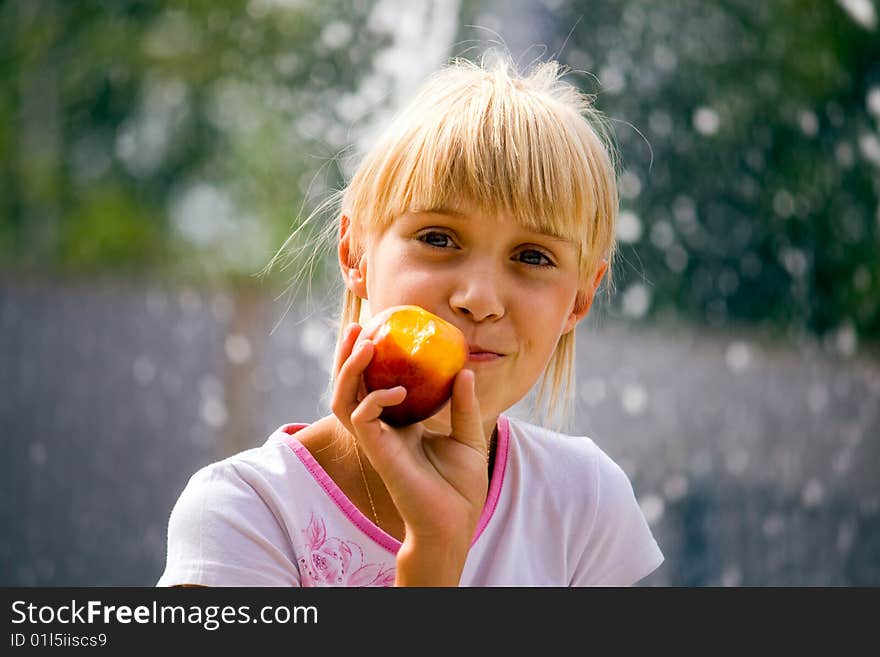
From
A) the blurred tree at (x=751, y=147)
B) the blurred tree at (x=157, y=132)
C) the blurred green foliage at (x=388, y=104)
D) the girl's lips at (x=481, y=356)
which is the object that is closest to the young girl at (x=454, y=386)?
the girl's lips at (x=481, y=356)

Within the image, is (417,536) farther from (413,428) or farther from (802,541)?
(802,541)

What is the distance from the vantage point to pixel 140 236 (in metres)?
3.21

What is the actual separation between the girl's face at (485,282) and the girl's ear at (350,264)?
Answer: 5cm

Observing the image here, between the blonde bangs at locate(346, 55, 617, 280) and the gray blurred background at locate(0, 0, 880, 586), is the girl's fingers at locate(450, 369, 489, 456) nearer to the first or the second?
the blonde bangs at locate(346, 55, 617, 280)

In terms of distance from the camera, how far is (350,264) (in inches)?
40.1

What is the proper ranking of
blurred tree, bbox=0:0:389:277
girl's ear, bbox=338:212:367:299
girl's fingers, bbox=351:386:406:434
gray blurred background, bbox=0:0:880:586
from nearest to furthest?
1. girl's fingers, bbox=351:386:406:434
2. girl's ear, bbox=338:212:367:299
3. gray blurred background, bbox=0:0:880:586
4. blurred tree, bbox=0:0:389:277

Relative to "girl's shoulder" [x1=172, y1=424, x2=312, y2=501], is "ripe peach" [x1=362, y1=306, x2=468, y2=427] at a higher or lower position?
higher

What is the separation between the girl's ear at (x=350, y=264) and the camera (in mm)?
993

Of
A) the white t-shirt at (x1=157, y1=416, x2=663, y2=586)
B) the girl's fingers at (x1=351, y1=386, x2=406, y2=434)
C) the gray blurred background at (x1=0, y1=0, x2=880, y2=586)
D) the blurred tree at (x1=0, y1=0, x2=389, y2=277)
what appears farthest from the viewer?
the blurred tree at (x1=0, y1=0, x2=389, y2=277)

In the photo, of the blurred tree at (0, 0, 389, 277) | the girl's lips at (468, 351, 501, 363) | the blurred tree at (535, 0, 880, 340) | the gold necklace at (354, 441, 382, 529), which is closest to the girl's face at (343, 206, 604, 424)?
the girl's lips at (468, 351, 501, 363)

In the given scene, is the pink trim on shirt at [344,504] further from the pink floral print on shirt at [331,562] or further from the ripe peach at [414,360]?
the ripe peach at [414,360]

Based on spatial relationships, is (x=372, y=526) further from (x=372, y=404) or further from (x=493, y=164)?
(x=493, y=164)

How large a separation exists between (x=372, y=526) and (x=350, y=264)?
24cm

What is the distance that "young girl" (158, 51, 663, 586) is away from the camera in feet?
2.65
